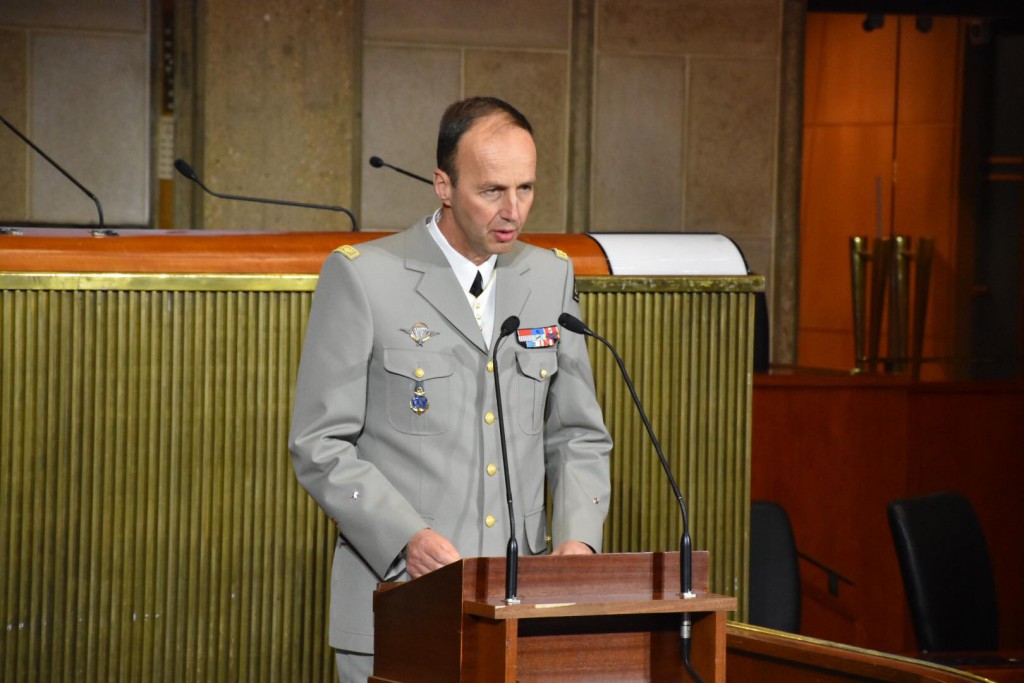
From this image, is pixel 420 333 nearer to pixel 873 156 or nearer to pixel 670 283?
pixel 670 283

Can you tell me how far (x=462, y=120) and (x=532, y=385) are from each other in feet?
1.55

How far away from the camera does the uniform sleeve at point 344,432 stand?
2.17 meters

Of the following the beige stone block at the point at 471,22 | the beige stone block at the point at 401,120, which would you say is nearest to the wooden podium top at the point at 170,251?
the beige stone block at the point at 401,120

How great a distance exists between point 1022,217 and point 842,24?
1.64 meters

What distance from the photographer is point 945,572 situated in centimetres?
363

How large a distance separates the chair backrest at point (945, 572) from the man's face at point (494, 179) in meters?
1.75

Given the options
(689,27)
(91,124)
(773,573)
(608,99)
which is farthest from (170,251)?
(689,27)

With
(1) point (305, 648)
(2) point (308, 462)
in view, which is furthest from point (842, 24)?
(2) point (308, 462)

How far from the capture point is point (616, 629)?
1.92m

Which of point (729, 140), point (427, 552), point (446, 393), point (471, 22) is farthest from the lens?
point (729, 140)

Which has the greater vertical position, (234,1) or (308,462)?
(234,1)

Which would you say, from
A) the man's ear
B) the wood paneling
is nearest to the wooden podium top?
the man's ear

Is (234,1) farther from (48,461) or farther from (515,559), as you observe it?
(515,559)

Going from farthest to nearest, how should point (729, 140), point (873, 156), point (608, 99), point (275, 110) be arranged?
point (873, 156), point (729, 140), point (608, 99), point (275, 110)
